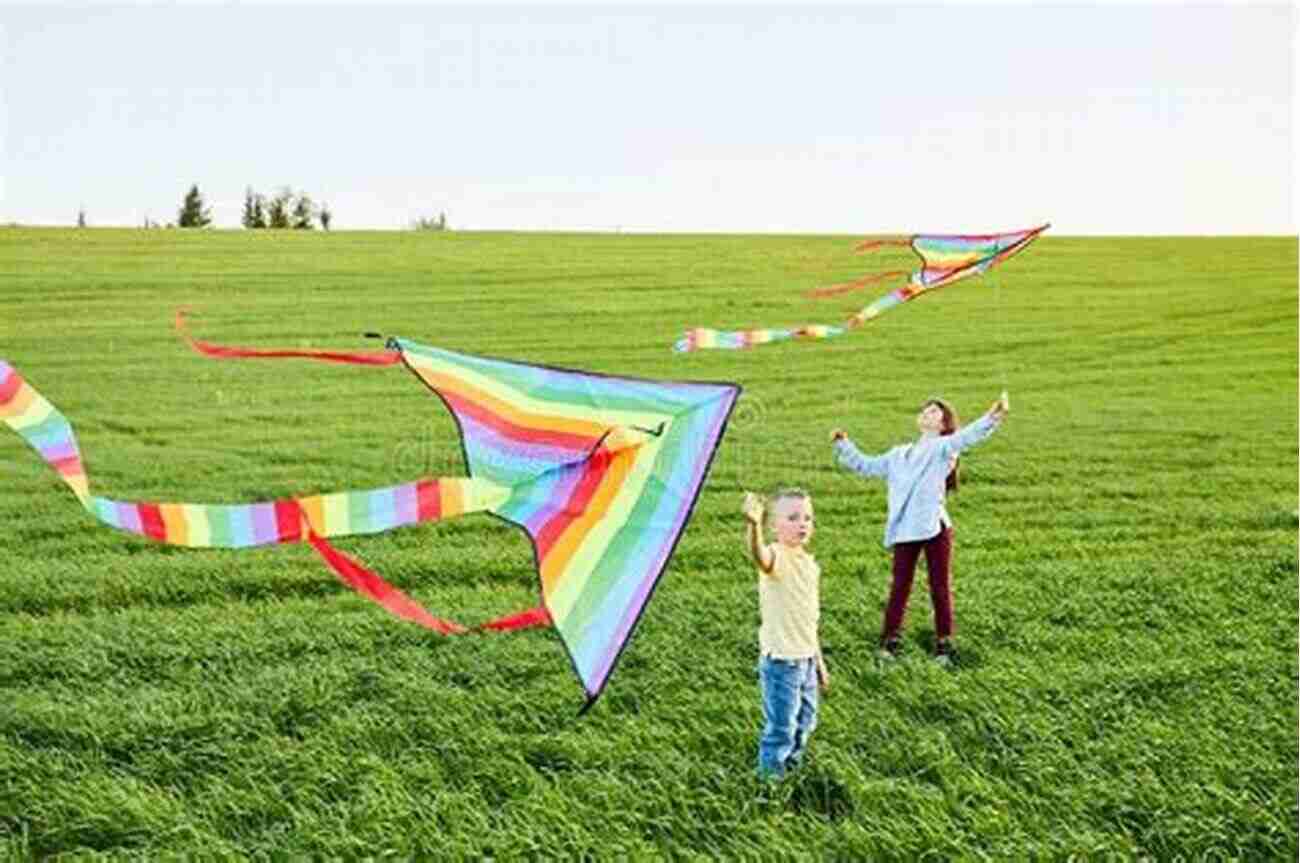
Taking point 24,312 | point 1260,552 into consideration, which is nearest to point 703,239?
point 24,312

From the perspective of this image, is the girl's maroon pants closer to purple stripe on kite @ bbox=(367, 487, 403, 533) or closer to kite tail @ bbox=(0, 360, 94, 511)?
purple stripe on kite @ bbox=(367, 487, 403, 533)

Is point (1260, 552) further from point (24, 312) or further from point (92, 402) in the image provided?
point (24, 312)

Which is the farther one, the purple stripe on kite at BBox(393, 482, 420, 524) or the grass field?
the grass field

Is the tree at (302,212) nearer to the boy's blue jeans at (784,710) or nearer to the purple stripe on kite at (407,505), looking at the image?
the purple stripe on kite at (407,505)

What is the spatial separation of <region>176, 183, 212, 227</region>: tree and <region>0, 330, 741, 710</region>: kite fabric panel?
10.3ft

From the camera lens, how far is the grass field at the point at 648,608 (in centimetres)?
374

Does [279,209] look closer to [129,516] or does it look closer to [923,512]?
[923,512]

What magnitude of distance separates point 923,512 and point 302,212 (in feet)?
12.0

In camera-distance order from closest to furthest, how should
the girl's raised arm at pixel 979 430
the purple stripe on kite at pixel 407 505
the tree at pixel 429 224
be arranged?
the purple stripe on kite at pixel 407 505, the girl's raised arm at pixel 979 430, the tree at pixel 429 224

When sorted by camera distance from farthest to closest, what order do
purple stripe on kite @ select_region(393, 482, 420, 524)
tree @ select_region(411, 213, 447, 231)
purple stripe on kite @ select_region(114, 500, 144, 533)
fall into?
tree @ select_region(411, 213, 447, 231) < purple stripe on kite @ select_region(393, 482, 420, 524) < purple stripe on kite @ select_region(114, 500, 144, 533)

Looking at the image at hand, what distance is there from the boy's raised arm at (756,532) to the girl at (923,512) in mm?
1016

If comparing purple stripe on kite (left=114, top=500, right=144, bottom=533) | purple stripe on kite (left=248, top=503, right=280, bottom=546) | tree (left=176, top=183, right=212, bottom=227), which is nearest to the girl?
purple stripe on kite (left=248, top=503, right=280, bottom=546)

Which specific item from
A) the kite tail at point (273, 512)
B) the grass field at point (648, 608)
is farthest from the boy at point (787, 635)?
the kite tail at point (273, 512)

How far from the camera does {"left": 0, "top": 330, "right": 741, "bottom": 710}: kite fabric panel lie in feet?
10.9
